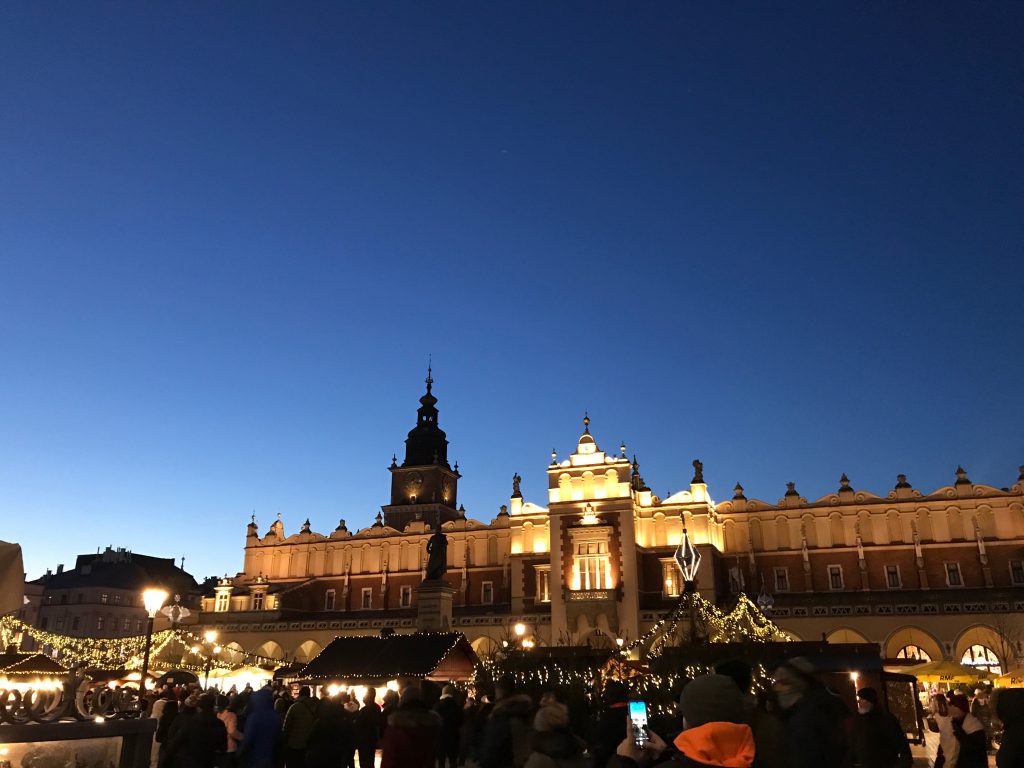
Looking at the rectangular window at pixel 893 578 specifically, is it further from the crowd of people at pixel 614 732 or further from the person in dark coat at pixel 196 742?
the person in dark coat at pixel 196 742

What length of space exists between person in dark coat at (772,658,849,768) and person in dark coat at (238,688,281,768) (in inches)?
236

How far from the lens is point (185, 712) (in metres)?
9.59

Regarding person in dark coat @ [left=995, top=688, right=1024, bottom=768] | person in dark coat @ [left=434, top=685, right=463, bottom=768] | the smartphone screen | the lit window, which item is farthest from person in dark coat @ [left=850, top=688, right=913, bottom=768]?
the lit window

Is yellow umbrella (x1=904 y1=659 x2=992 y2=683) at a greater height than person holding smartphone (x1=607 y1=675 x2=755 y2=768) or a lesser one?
lesser

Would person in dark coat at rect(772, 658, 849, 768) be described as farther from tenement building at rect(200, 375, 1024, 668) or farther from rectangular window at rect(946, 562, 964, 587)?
rectangular window at rect(946, 562, 964, 587)

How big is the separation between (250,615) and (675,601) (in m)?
27.7

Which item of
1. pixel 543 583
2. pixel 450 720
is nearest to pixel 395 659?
pixel 450 720

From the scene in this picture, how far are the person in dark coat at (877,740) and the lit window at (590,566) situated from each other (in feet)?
127

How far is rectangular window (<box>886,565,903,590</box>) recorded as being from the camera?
147ft

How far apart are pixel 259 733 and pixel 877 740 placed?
6.69 m

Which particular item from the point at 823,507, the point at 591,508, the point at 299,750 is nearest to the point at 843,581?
the point at 823,507

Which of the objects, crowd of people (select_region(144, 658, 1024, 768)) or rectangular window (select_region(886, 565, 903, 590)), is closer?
crowd of people (select_region(144, 658, 1024, 768))

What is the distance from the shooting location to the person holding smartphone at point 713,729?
3625 mm

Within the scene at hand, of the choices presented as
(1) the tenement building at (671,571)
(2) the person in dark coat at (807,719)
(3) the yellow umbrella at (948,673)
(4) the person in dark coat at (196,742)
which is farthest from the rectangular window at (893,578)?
(4) the person in dark coat at (196,742)
